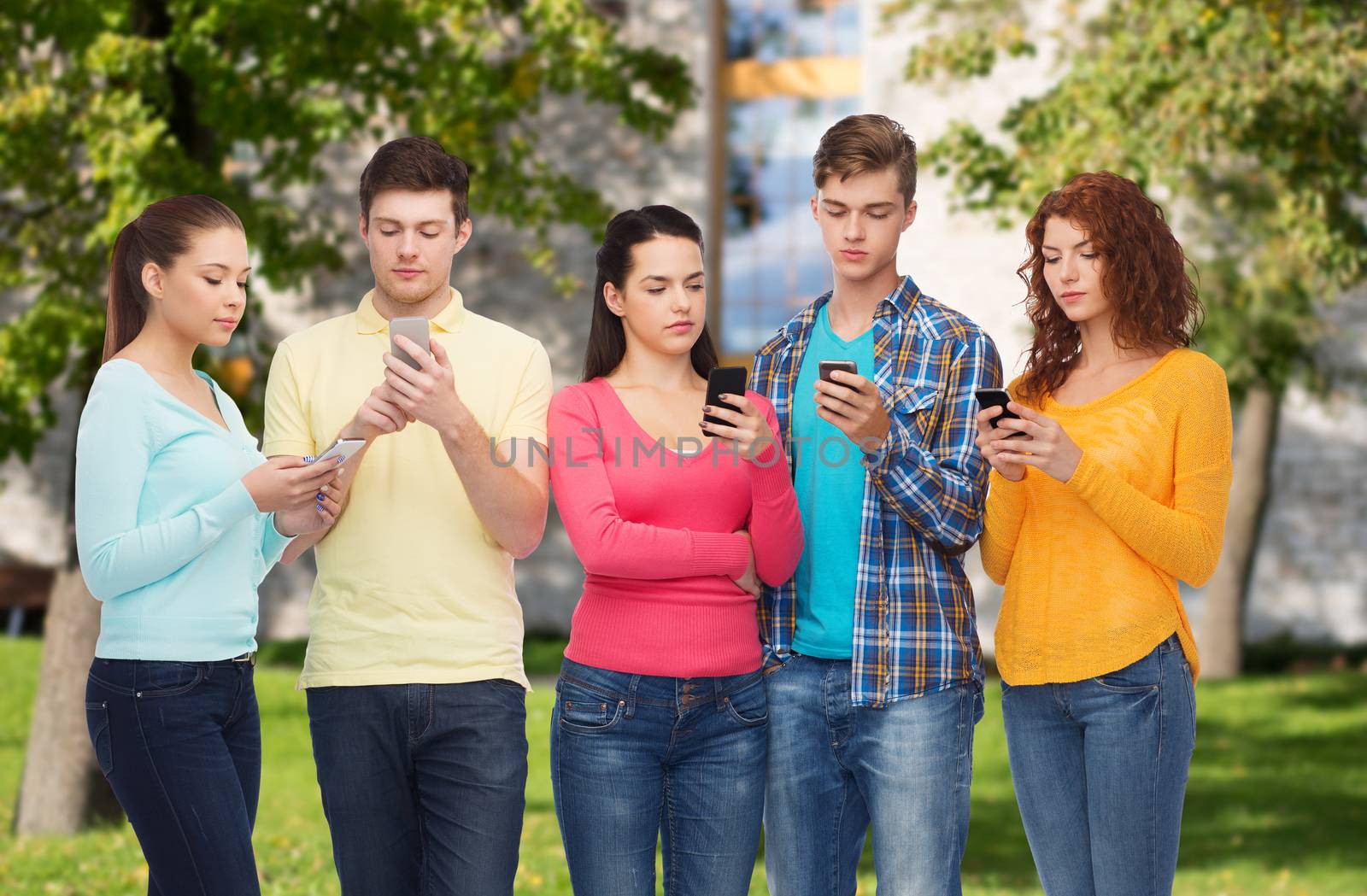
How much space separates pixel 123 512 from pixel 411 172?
3.27 ft

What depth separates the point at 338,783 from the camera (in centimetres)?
318

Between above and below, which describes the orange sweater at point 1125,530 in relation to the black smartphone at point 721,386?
below

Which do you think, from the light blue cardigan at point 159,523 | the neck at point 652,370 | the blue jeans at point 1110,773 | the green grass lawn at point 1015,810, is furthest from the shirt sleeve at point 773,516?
the green grass lawn at point 1015,810

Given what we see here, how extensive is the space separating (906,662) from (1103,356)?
0.95m

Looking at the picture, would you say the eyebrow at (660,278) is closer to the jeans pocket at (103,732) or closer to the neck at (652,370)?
the neck at (652,370)

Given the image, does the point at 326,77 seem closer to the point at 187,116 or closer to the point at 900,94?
the point at 187,116

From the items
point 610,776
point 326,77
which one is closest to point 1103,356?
point 610,776

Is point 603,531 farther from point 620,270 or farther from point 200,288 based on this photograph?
point 200,288

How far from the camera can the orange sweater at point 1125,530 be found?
3.35 m

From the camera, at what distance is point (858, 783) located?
3465mm

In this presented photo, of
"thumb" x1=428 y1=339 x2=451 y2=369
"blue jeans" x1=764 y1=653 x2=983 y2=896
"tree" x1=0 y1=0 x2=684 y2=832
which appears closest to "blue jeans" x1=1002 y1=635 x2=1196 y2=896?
"blue jeans" x1=764 y1=653 x2=983 y2=896

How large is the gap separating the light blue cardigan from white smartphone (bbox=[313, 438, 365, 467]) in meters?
0.19

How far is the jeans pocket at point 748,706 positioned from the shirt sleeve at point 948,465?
55 centimetres

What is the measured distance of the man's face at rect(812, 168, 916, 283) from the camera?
347 centimetres
